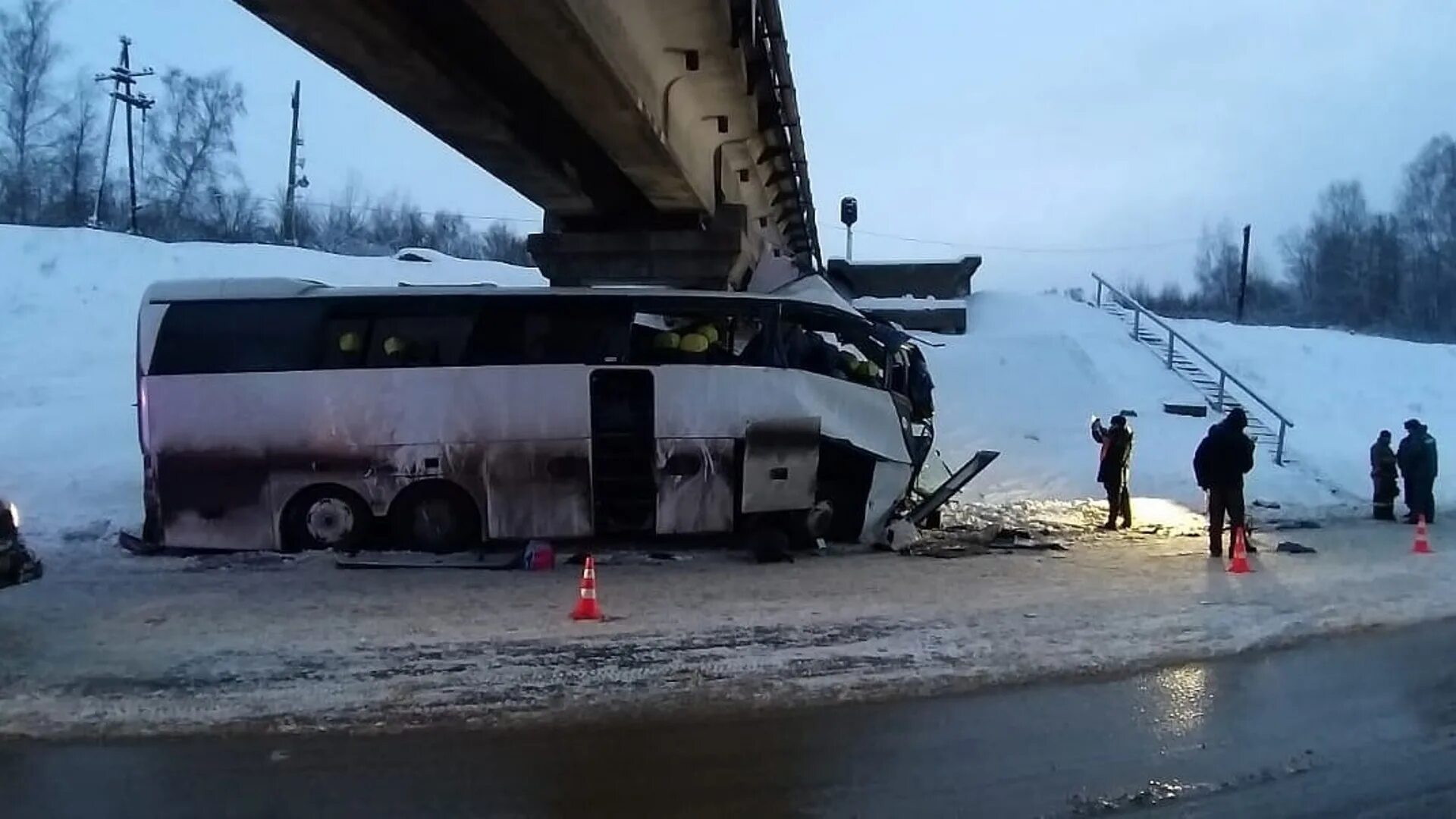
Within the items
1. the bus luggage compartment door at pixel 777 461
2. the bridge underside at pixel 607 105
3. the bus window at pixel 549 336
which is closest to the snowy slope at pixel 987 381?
the bus window at pixel 549 336

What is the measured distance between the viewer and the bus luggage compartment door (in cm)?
1301

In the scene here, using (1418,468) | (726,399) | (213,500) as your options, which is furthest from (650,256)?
(1418,468)

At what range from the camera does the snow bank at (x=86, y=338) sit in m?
15.9

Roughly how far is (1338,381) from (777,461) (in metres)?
26.1

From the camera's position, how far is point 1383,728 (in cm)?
634

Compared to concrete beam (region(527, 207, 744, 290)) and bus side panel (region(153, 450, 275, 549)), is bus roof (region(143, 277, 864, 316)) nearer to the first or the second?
bus side panel (region(153, 450, 275, 549))

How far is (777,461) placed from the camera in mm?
13047

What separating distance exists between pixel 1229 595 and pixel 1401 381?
27.5 meters

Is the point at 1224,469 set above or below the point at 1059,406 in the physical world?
below

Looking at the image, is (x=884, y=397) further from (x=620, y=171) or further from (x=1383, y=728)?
(x=1383, y=728)

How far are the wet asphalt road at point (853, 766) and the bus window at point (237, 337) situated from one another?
24.3ft

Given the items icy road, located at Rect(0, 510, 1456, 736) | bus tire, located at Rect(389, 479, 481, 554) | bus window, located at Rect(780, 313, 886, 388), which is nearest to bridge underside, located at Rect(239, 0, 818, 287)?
bus window, located at Rect(780, 313, 886, 388)

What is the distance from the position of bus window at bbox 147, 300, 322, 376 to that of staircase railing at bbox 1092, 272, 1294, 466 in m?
18.5

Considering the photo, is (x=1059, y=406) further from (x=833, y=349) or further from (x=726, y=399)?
(x=726, y=399)
